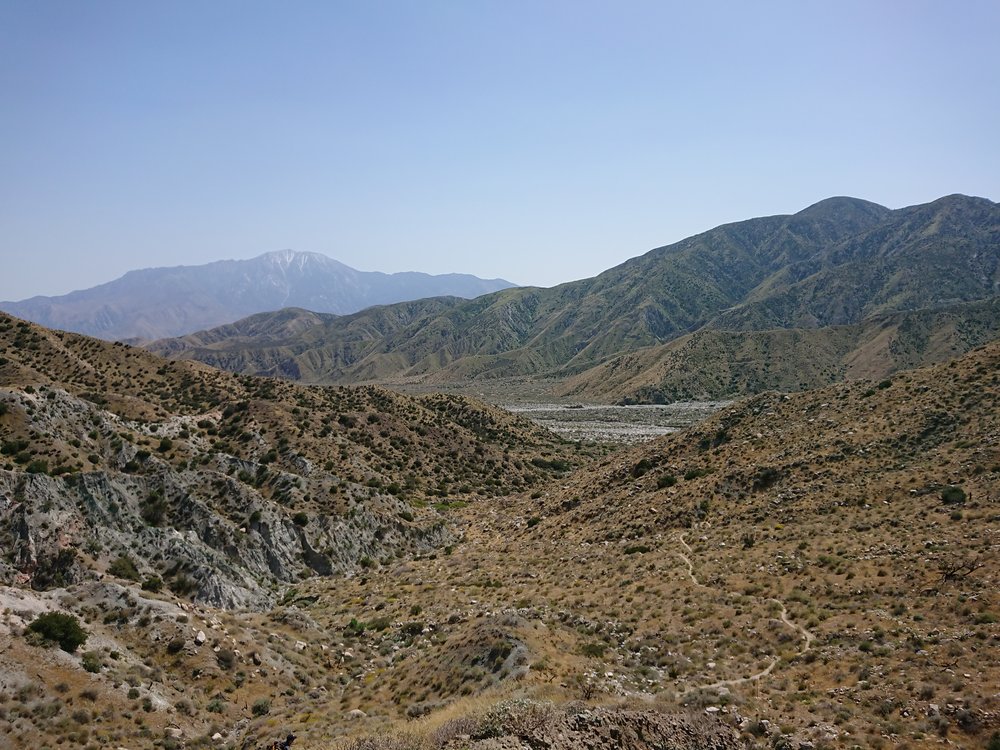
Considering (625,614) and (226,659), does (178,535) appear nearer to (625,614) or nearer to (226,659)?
(226,659)

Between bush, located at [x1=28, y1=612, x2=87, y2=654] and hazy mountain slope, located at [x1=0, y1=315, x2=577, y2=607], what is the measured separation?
9338 millimetres

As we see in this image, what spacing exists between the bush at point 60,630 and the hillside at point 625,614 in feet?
1.07

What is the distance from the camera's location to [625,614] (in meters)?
23.3

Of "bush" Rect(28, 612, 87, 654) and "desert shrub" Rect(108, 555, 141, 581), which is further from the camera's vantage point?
"desert shrub" Rect(108, 555, 141, 581)

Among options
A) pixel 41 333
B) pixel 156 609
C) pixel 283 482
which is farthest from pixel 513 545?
pixel 41 333

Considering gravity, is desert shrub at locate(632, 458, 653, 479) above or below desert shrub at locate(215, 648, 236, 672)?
above

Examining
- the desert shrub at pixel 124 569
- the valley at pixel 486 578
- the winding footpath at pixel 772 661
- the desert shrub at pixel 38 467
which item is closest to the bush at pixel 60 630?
the valley at pixel 486 578

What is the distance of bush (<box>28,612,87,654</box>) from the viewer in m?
17.7

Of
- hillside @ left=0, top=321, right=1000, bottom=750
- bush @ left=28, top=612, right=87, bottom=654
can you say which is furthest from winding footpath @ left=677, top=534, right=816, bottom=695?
bush @ left=28, top=612, right=87, bottom=654

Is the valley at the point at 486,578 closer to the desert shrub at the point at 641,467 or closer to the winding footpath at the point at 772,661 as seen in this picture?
the winding footpath at the point at 772,661

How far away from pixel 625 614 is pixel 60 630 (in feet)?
61.8

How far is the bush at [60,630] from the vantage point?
696 inches

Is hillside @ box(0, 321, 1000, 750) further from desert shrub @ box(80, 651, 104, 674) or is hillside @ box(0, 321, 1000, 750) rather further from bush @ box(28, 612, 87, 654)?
bush @ box(28, 612, 87, 654)

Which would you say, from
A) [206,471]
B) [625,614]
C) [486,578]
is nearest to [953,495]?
[625,614]
